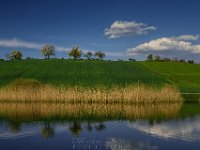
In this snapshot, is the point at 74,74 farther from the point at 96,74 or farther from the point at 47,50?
the point at 47,50

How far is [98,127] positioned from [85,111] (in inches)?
289

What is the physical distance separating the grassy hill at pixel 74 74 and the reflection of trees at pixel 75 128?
27.6m

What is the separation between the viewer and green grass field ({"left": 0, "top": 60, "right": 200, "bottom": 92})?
5816 cm

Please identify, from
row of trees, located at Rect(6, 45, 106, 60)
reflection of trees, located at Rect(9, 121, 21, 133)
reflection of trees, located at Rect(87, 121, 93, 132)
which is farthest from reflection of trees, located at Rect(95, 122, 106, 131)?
row of trees, located at Rect(6, 45, 106, 60)

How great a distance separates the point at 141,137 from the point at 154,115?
347 inches

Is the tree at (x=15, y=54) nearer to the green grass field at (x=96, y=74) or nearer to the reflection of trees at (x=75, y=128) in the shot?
the green grass field at (x=96, y=74)

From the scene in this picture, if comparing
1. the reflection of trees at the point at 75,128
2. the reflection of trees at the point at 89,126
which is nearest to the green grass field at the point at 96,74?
the reflection of trees at the point at 89,126

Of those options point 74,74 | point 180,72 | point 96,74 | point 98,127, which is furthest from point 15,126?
point 180,72

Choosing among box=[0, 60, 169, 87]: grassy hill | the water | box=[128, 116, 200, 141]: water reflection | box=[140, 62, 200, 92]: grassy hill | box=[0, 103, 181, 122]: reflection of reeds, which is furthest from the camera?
box=[140, 62, 200, 92]: grassy hill

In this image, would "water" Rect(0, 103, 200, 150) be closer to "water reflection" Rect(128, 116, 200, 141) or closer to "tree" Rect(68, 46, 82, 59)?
"water reflection" Rect(128, 116, 200, 141)

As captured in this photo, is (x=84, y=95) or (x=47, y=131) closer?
(x=47, y=131)

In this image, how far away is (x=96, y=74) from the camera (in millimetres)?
67062

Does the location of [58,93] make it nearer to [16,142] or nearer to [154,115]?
[154,115]

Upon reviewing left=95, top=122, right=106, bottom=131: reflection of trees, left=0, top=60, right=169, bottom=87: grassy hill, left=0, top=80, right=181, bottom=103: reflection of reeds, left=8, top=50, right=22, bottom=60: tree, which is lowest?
left=95, top=122, right=106, bottom=131: reflection of trees
